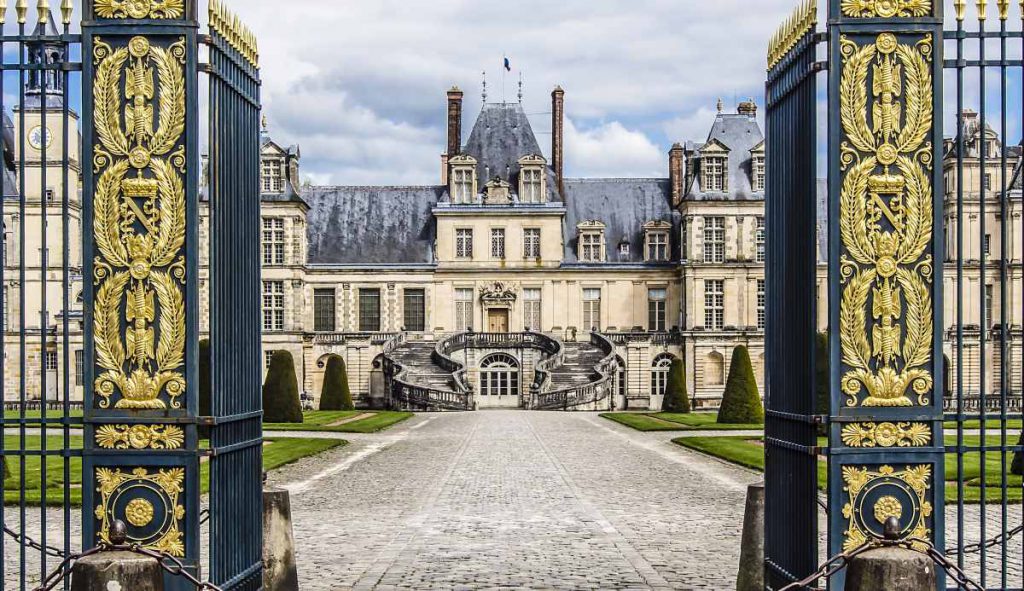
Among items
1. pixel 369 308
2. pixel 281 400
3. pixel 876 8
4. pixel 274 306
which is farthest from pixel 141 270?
pixel 369 308

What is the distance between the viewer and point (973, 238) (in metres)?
39.3

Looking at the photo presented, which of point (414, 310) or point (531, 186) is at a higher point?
point (531, 186)

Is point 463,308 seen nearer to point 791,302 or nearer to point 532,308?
point 532,308

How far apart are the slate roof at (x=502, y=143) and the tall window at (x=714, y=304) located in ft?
22.0

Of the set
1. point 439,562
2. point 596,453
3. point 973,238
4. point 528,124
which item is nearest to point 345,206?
point 528,124

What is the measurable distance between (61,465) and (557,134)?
30057 millimetres

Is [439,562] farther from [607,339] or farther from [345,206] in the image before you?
[345,206]

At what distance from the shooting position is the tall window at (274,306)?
40.3 metres

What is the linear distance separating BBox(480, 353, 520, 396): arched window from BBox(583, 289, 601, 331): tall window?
4.29 m

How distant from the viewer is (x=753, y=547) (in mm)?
6691

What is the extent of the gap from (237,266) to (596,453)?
12904mm

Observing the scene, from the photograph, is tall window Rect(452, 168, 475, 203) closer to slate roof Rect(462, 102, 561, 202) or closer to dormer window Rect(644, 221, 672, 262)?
slate roof Rect(462, 102, 561, 202)

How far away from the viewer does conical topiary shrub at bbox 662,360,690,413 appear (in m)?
32.9

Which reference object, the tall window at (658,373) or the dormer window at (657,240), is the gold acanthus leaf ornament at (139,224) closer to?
the tall window at (658,373)
